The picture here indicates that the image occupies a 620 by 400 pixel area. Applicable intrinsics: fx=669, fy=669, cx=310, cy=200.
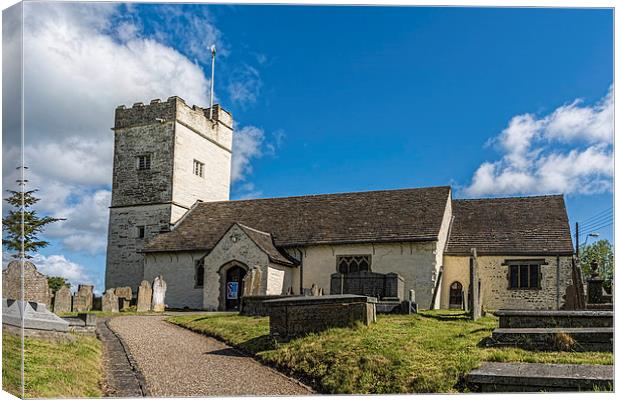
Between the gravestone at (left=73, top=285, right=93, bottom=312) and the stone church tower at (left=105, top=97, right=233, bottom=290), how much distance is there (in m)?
9.23

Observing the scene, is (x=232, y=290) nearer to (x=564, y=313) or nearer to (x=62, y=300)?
(x=62, y=300)

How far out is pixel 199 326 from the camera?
17.6 metres

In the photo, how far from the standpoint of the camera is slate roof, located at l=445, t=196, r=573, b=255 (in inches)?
1076

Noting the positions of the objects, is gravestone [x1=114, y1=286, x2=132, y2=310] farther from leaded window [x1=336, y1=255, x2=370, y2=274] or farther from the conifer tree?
the conifer tree

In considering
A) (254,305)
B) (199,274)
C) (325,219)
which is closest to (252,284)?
(254,305)

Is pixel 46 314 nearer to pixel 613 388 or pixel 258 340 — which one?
pixel 258 340

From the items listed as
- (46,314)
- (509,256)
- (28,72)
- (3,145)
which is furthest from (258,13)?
(509,256)

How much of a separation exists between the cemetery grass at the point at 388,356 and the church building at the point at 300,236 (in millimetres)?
9908

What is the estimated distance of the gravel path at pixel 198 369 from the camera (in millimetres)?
9430

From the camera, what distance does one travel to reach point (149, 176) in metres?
35.2

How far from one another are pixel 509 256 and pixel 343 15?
63.6 ft

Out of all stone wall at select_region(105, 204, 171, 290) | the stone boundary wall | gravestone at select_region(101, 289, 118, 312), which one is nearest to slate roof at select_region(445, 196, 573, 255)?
the stone boundary wall

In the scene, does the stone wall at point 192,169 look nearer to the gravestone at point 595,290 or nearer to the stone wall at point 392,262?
the stone wall at point 392,262

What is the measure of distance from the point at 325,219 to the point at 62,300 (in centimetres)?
1191
